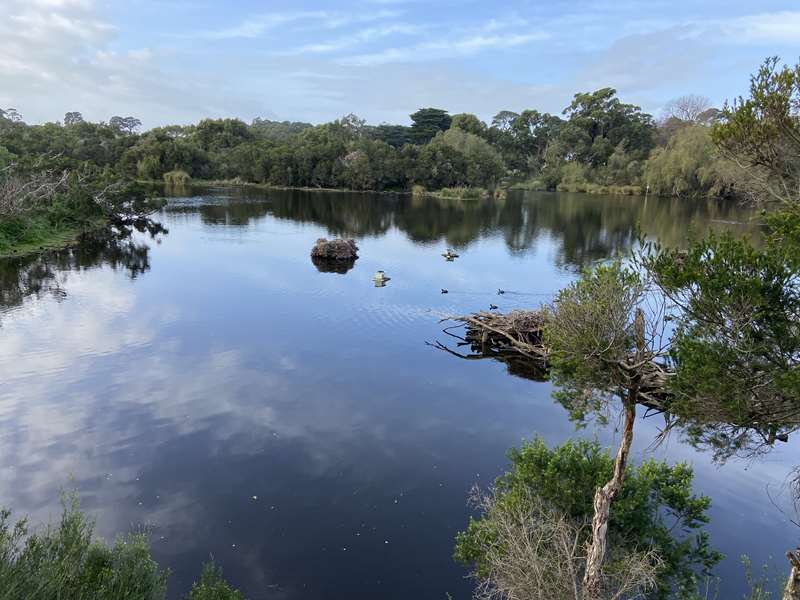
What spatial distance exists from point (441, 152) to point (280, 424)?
10042cm

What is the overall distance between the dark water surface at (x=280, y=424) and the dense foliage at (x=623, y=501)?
0.89m

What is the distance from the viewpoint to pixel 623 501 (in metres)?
10.0

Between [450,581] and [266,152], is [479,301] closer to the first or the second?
[450,581]

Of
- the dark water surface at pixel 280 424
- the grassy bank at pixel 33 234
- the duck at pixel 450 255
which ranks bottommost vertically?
the dark water surface at pixel 280 424

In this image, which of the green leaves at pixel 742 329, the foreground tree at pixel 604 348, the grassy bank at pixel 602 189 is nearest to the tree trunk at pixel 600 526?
the foreground tree at pixel 604 348

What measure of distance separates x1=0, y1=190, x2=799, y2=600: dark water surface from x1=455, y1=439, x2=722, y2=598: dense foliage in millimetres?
888

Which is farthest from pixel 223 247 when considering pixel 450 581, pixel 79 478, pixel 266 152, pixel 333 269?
pixel 266 152

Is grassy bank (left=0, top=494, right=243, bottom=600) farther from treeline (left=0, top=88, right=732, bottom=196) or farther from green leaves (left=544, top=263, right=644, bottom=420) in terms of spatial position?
treeline (left=0, top=88, right=732, bottom=196)

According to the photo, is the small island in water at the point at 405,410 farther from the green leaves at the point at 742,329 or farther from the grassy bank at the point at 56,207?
the grassy bank at the point at 56,207

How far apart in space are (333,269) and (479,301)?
14.2m

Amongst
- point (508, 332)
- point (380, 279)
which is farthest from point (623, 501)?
point (380, 279)

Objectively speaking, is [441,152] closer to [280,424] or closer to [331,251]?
[331,251]

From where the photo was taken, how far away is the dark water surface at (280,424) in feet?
42.9

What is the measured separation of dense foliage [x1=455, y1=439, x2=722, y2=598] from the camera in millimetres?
10023
